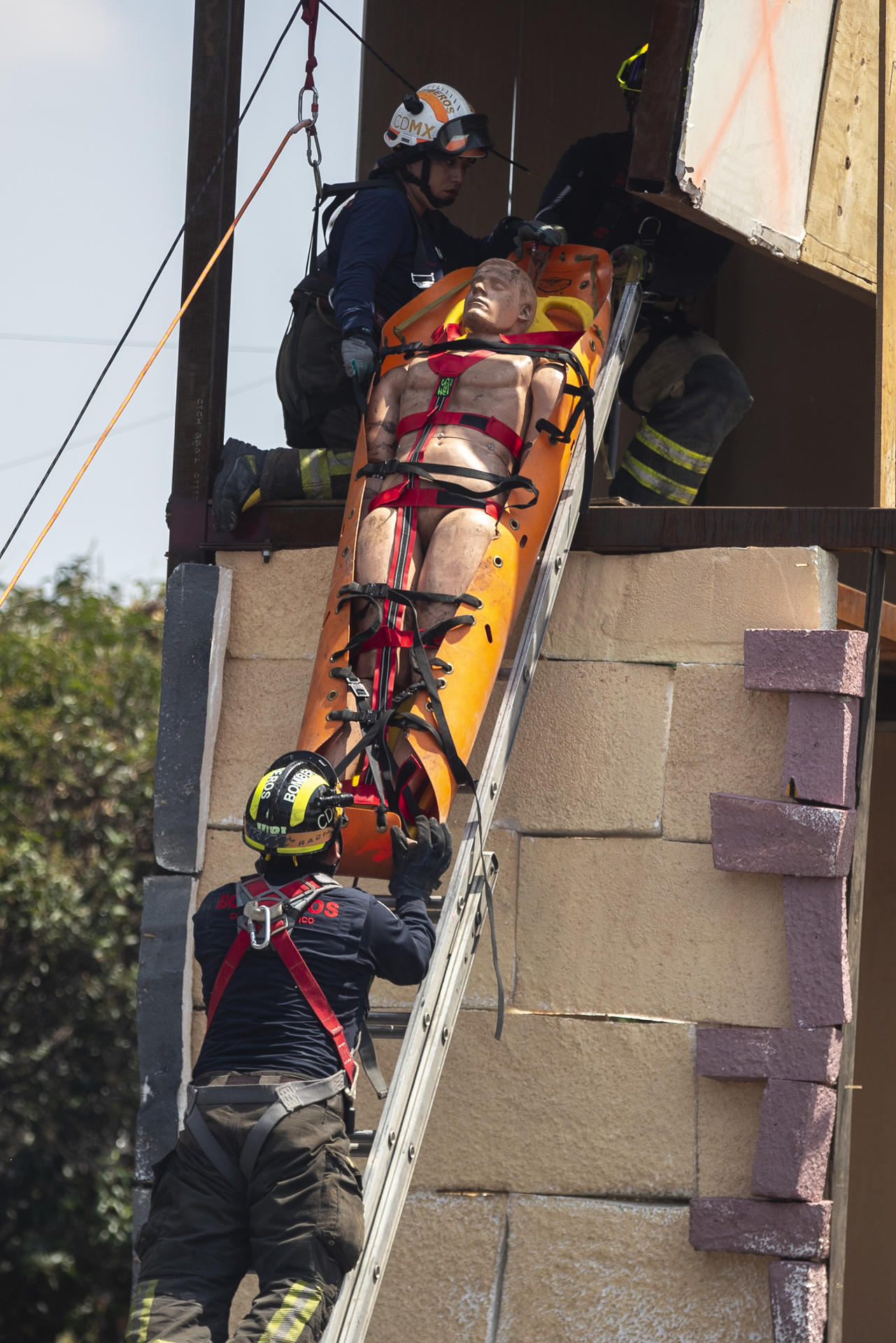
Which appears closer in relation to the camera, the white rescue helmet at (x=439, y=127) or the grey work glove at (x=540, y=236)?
the grey work glove at (x=540, y=236)

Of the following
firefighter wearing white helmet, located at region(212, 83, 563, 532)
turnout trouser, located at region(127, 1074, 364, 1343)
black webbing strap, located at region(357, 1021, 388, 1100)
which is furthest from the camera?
firefighter wearing white helmet, located at region(212, 83, 563, 532)

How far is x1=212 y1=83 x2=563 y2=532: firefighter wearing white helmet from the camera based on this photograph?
20.5 feet

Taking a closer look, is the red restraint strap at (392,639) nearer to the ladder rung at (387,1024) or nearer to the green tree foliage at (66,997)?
the ladder rung at (387,1024)

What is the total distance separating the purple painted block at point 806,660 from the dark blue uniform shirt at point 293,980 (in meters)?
1.92

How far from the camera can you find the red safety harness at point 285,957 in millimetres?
4020

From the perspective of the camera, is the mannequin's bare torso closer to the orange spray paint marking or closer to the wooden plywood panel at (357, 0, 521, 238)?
the orange spray paint marking

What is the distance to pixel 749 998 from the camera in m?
5.44

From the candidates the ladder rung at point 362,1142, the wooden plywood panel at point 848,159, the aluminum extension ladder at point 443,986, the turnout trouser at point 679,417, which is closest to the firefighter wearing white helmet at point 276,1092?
the aluminum extension ladder at point 443,986

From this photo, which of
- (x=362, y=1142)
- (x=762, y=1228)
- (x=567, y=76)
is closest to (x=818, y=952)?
(x=762, y=1228)

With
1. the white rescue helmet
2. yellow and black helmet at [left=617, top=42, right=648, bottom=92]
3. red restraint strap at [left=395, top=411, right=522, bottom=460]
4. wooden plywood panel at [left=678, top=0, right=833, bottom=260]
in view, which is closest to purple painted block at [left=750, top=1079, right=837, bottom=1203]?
red restraint strap at [left=395, top=411, right=522, bottom=460]

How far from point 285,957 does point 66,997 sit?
9698 mm

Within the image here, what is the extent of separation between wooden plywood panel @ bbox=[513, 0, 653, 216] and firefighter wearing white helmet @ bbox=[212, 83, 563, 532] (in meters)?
2.67

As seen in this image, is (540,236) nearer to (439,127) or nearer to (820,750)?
(439,127)

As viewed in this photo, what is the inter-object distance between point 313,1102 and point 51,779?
10197 mm
